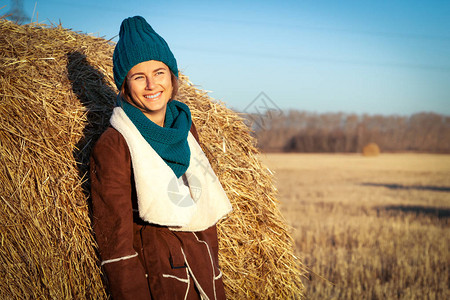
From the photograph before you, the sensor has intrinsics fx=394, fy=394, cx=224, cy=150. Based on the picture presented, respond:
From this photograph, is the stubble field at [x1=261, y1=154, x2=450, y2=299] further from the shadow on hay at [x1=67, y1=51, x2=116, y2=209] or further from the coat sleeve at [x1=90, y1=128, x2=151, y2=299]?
the coat sleeve at [x1=90, y1=128, x2=151, y2=299]

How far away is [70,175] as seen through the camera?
2.59 meters

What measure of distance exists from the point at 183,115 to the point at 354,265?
4.07m

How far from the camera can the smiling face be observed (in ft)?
7.61

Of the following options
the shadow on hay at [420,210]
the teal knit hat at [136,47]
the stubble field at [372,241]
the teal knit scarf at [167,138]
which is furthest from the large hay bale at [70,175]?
the shadow on hay at [420,210]

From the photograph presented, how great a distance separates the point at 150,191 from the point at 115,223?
0.81ft

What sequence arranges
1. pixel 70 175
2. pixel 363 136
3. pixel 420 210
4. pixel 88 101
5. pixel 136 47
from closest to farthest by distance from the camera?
pixel 136 47 < pixel 70 175 < pixel 88 101 < pixel 420 210 < pixel 363 136

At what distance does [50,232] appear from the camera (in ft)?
8.26

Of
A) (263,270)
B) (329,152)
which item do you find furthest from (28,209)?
(329,152)

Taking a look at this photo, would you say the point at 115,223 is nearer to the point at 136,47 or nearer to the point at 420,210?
the point at 136,47

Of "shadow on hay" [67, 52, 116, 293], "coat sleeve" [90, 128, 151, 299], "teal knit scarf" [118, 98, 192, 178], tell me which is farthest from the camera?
"shadow on hay" [67, 52, 116, 293]

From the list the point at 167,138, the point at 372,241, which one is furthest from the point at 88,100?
the point at 372,241

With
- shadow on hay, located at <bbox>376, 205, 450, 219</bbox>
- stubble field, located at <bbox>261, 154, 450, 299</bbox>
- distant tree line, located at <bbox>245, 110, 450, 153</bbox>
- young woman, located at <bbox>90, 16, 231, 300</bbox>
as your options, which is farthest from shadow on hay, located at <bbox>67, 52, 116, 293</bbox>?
distant tree line, located at <bbox>245, 110, 450, 153</bbox>

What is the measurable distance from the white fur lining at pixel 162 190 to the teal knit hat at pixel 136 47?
26 cm

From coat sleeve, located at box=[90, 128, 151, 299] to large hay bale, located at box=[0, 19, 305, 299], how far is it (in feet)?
1.66
